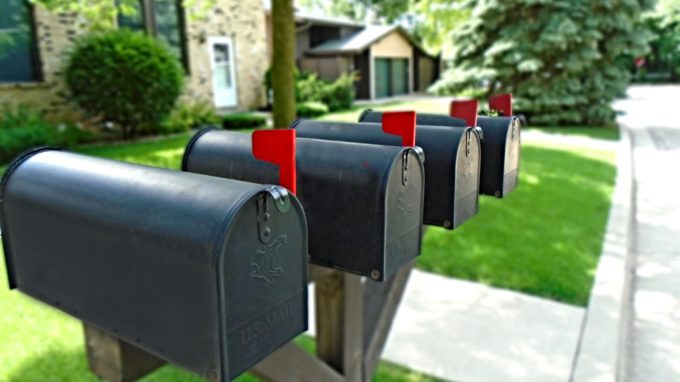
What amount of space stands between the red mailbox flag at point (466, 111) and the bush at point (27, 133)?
797 centimetres

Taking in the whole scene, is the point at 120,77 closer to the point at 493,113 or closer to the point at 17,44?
the point at 17,44

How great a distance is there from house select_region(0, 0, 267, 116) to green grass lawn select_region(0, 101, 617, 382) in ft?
6.98

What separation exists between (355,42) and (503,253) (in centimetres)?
1937

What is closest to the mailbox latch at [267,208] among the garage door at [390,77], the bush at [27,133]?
the bush at [27,133]

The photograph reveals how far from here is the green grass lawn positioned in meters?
3.13

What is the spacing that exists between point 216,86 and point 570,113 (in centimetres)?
997

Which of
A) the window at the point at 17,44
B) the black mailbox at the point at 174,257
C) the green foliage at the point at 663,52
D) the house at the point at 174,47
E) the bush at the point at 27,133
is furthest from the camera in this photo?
the green foliage at the point at 663,52

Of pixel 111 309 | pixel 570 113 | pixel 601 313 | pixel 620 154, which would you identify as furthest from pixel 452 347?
pixel 570 113

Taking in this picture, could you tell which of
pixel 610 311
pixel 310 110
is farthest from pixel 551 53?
pixel 610 311

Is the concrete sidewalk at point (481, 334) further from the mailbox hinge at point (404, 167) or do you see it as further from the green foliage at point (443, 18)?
the green foliage at point (443, 18)

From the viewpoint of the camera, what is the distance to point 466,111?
1.28 meters

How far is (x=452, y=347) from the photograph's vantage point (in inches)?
144

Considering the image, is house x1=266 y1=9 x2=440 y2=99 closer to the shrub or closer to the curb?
the shrub

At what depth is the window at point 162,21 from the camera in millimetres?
12735
